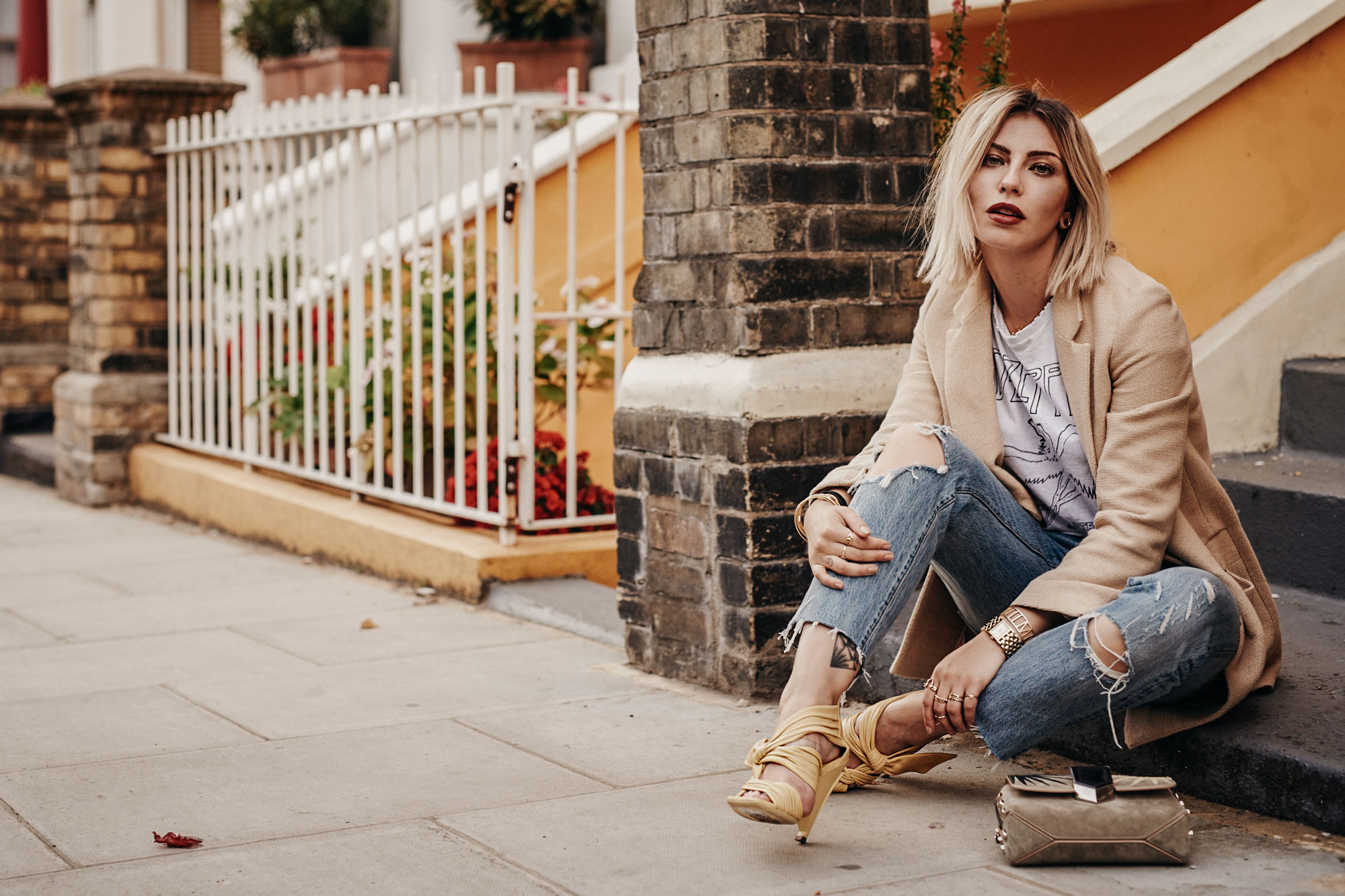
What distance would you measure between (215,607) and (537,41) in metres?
7.03

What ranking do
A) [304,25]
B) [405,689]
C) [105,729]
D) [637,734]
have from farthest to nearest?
[304,25] → [405,689] → [105,729] → [637,734]

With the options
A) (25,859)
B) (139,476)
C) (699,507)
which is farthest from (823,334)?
(139,476)

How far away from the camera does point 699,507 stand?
3.82 m

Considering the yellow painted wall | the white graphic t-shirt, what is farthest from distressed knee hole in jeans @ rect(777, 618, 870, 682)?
the yellow painted wall

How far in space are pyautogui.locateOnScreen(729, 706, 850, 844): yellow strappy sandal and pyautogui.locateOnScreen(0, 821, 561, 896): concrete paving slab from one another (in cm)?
37

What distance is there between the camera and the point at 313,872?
104 inches

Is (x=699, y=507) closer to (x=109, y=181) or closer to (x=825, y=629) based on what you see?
(x=825, y=629)

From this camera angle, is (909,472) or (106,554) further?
(106,554)

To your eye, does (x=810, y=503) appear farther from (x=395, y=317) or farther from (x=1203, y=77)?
(x=395, y=317)

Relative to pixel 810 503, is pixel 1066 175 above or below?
above

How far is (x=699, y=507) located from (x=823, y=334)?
0.52 meters

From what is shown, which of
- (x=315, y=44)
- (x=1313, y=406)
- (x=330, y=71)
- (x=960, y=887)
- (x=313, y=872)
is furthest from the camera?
(x=315, y=44)

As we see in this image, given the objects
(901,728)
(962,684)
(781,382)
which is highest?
(781,382)

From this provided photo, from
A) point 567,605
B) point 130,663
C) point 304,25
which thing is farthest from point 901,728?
point 304,25
